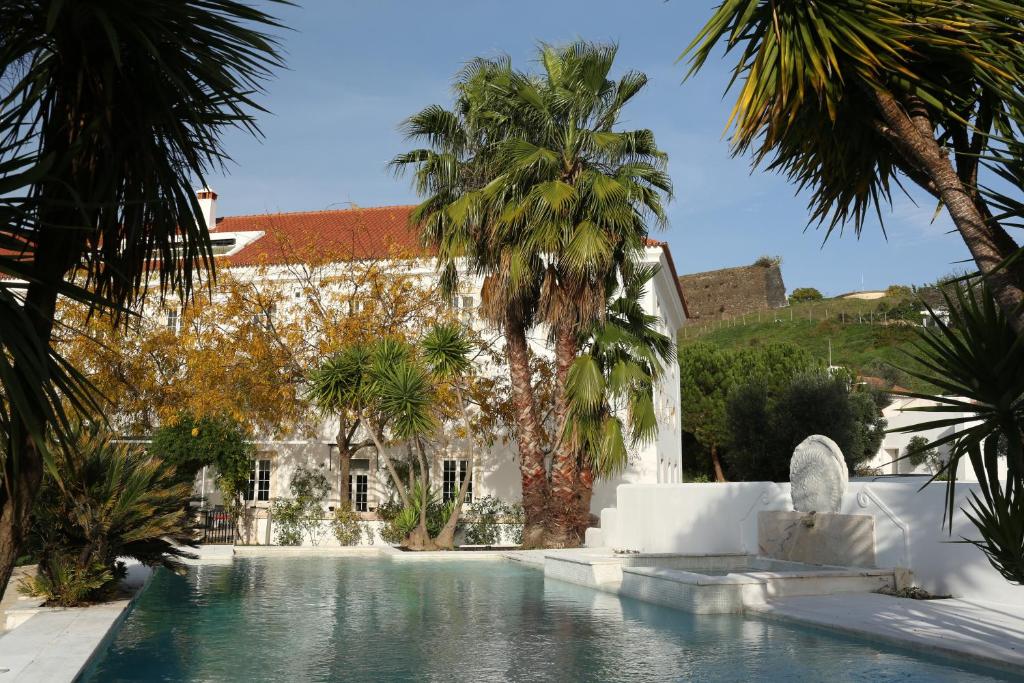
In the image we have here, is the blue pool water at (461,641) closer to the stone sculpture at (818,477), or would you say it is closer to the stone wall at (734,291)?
the stone sculpture at (818,477)

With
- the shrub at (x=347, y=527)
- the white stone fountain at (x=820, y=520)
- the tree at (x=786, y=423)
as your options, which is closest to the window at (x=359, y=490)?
the shrub at (x=347, y=527)

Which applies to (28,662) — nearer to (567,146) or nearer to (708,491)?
(708,491)

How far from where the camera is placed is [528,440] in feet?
68.2

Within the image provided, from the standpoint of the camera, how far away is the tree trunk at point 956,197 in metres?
4.66

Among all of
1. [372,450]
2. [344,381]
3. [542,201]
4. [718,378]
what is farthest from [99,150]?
[718,378]

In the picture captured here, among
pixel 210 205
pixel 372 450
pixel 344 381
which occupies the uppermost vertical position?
pixel 210 205

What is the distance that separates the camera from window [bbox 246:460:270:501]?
96.5ft

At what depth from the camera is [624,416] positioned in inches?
1075

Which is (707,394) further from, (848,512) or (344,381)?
(848,512)

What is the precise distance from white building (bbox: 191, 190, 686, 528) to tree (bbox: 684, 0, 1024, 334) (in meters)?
19.4

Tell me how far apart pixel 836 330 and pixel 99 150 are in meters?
75.8

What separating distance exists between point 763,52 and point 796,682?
517 cm

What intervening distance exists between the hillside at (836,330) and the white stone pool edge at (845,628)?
46053mm

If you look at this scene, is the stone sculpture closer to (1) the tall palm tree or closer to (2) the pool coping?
(1) the tall palm tree
